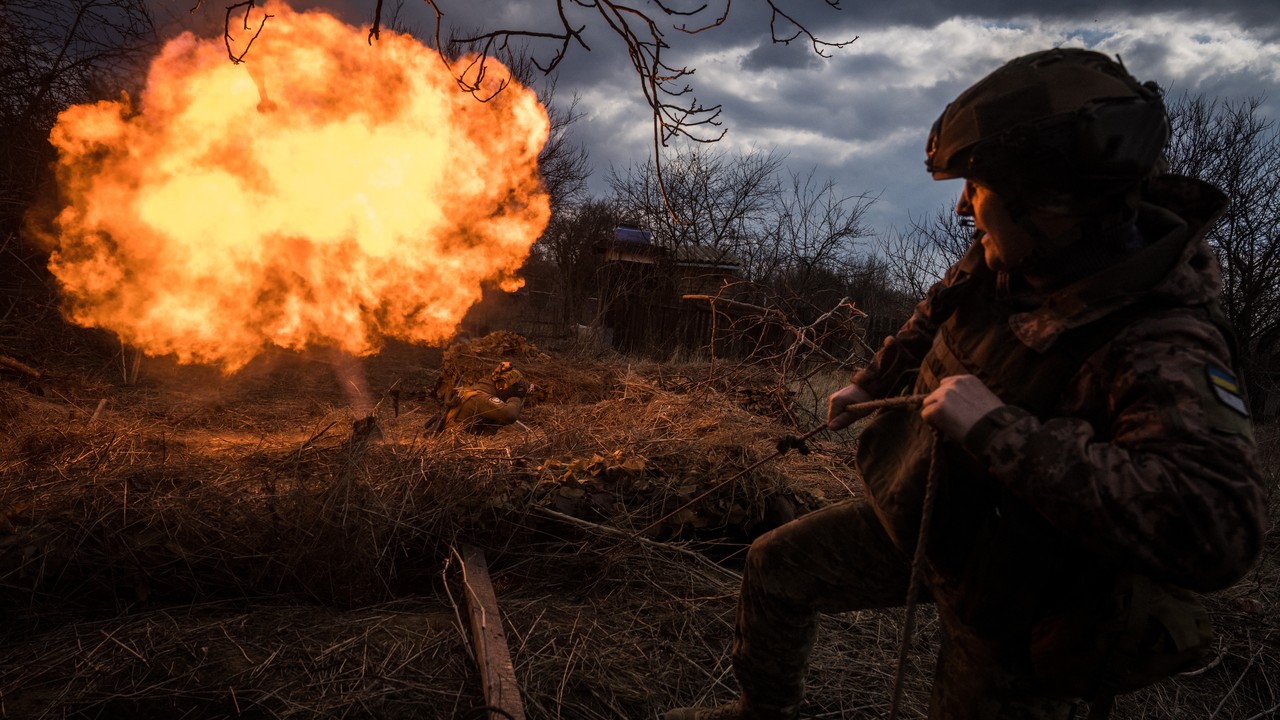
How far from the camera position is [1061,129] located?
147 centimetres

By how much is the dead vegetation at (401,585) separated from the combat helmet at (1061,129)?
8.23 feet

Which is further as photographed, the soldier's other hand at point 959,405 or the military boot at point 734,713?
the military boot at point 734,713

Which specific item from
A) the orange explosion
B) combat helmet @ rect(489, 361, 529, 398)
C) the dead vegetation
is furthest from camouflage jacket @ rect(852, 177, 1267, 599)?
the orange explosion

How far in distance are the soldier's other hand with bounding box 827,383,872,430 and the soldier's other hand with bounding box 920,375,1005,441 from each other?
25.6 inches

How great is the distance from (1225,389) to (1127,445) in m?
0.23

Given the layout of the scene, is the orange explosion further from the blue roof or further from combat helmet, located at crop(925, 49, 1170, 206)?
combat helmet, located at crop(925, 49, 1170, 206)

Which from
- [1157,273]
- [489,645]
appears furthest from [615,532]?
[1157,273]

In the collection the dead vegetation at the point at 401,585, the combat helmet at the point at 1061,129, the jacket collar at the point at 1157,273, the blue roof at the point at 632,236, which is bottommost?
the dead vegetation at the point at 401,585

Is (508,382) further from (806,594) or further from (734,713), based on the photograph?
(806,594)

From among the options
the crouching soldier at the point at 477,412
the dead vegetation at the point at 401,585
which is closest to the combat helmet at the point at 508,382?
the crouching soldier at the point at 477,412

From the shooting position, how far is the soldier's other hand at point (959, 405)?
144 cm

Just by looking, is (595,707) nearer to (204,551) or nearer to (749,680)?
(749,680)

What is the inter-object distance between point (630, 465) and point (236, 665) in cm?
244

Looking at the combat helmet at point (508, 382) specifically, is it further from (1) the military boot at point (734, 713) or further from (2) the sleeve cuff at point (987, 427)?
(2) the sleeve cuff at point (987, 427)
